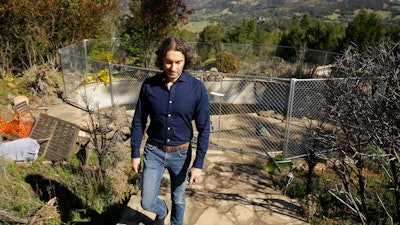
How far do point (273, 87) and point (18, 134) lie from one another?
7929mm

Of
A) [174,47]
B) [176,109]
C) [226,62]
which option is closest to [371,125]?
[176,109]

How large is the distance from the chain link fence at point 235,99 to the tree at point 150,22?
84 cm

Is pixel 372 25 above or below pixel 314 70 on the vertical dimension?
above

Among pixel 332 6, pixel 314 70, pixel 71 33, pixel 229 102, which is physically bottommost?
pixel 229 102

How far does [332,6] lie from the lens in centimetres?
6575

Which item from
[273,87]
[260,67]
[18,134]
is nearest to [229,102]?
[273,87]

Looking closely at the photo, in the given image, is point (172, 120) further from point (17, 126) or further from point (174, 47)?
point (17, 126)

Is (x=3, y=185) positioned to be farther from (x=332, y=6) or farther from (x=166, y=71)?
(x=332, y=6)

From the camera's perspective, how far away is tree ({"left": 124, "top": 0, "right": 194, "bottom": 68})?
12.7 meters

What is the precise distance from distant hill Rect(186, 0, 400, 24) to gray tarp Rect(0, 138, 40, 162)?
45.5m

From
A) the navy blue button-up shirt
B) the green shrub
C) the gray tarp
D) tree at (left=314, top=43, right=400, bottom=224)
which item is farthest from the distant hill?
the navy blue button-up shirt

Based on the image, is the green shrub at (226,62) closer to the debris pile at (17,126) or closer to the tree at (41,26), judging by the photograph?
the tree at (41,26)

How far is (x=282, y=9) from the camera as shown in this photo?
76688 mm

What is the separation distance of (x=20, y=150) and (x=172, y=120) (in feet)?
13.5
